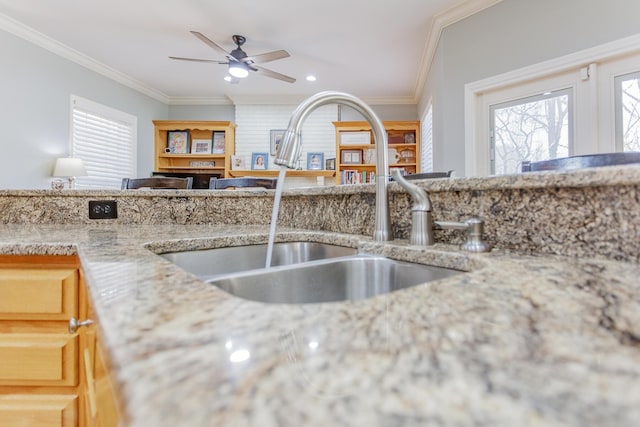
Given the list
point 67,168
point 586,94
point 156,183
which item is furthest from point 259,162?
point 586,94

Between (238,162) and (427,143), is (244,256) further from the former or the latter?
(238,162)

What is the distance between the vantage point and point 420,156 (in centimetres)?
496

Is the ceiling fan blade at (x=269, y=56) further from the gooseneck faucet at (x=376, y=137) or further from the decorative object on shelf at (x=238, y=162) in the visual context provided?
the gooseneck faucet at (x=376, y=137)

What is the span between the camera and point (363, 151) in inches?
203

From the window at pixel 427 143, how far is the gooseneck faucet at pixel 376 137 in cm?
327

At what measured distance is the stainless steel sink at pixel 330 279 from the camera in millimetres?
682

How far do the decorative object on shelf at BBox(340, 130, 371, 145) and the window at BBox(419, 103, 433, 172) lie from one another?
0.80m

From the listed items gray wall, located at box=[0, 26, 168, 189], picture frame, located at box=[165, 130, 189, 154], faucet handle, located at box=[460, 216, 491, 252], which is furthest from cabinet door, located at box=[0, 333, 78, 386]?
picture frame, located at box=[165, 130, 189, 154]

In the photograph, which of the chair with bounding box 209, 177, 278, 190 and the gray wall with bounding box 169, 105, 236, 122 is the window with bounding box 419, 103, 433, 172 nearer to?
the chair with bounding box 209, 177, 278, 190

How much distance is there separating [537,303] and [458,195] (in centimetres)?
48

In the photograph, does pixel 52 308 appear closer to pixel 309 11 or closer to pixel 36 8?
pixel 309 11

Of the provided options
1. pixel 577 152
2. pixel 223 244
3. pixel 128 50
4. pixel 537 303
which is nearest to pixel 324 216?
pixel 223 244

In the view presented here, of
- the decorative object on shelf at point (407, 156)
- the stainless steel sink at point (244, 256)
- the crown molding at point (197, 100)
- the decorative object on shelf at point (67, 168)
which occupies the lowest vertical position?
the stainless steel sink at point (244, 256)

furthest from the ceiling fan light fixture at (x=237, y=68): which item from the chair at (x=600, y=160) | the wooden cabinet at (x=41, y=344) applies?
the chair at (x=600, y=160)
